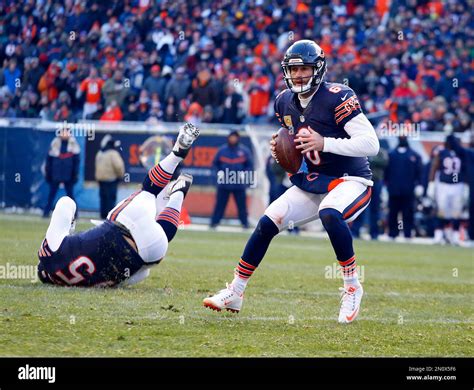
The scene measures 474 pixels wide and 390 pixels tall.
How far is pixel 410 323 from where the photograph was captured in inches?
261

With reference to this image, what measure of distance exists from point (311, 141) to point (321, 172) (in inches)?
15.3

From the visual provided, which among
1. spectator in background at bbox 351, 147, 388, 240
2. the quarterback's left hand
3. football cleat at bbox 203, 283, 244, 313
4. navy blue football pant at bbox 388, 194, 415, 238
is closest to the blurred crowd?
spectator in background at bbox 351, 147, 388, 240

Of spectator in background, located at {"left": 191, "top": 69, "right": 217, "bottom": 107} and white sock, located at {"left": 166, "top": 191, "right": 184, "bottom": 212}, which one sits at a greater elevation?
spectator in background, located at {"left": 191, "top": 69, "right": 217, "bottom": 107}

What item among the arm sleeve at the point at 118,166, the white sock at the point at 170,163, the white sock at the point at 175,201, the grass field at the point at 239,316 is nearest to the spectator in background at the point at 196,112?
the arm sleeve at the point at 118,166

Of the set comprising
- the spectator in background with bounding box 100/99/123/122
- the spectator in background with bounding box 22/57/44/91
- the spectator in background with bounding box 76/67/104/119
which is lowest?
the spectator in background with bounding box 100/99/123/122

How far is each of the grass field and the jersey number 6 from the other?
8cm

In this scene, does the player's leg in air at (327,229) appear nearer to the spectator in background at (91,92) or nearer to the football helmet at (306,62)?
the football helmet at (306,62)

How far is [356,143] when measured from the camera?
252 inches

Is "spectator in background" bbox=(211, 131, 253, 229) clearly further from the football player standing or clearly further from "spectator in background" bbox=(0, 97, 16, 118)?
the football player standing

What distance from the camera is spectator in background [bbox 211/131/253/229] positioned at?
16.7 metres

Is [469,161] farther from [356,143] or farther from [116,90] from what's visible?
[356,143]
